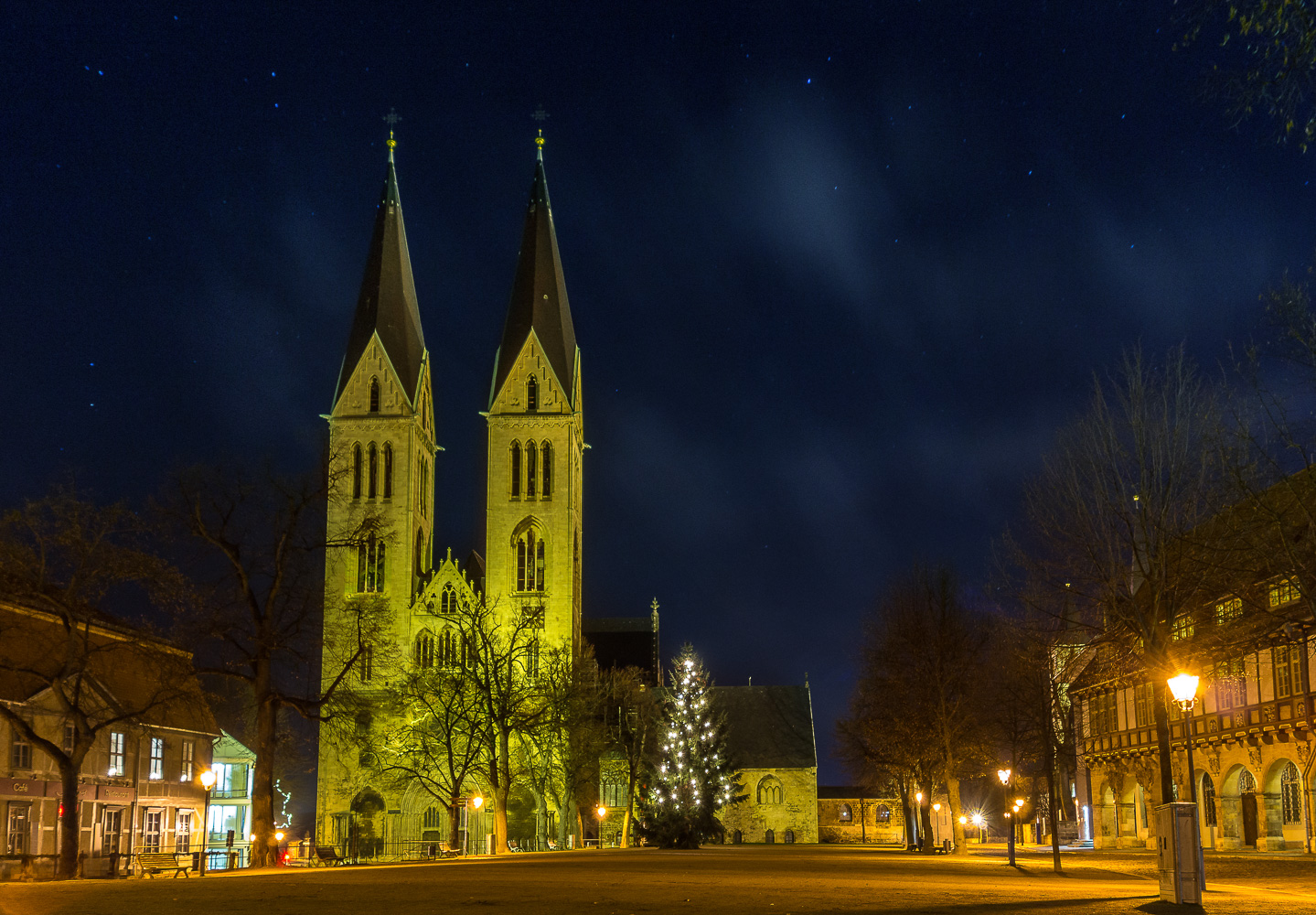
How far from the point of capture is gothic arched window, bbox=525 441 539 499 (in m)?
85.6

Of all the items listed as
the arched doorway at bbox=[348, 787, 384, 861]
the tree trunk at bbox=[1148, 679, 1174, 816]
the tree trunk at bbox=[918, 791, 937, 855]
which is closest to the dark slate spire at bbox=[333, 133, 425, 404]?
the arched doorway at bbox=[348, 787, 384, 861]

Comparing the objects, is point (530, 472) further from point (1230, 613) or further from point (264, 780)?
point (1230, 613)

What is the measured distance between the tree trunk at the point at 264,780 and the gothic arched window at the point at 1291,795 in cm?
3118

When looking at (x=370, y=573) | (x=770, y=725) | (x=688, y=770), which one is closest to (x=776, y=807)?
(x=770, y=725)

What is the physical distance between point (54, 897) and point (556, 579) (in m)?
62.8

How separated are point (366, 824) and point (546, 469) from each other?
24651mm

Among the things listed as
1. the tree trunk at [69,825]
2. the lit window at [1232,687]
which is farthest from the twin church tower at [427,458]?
the tree trunk at [69,825]

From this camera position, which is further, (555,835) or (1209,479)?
(555,835)

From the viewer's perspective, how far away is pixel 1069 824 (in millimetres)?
86438

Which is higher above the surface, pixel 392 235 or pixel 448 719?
pixel 392 235

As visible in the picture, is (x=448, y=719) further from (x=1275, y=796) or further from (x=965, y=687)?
(x=1275, y=796)

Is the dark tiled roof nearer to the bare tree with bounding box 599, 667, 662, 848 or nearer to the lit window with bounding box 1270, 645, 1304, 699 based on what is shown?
the bare tree with bounding box 599, 667, 662, 848

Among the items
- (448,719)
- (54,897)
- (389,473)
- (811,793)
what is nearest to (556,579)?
(389,473)

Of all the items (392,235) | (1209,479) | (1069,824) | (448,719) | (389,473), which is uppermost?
(392,235)
